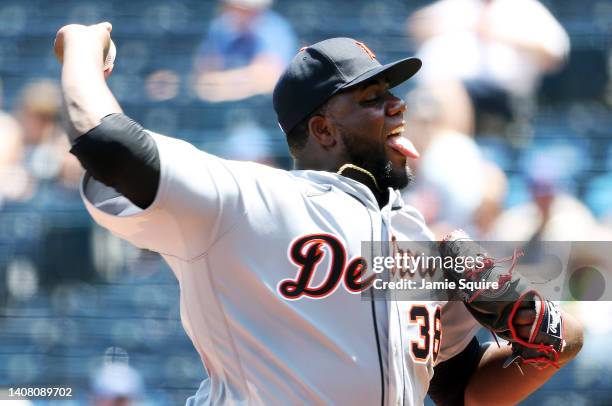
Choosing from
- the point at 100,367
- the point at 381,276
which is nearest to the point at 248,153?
the point at 100,367

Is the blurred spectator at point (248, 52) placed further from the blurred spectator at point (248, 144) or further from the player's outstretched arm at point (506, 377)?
the player's outstretched arm at point (506, 377)

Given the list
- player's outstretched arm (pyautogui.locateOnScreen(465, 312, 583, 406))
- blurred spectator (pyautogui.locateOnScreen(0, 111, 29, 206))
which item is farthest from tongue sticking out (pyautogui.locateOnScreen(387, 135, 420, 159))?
blurred spectator (pyautogui.locateOnScreen(0, 111, 29, 206))

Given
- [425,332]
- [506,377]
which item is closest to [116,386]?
[506,377]

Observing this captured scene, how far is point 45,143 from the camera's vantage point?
4.44 m

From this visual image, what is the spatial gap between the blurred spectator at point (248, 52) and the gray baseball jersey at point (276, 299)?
263 cm

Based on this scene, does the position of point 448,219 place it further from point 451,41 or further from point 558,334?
point 558,334

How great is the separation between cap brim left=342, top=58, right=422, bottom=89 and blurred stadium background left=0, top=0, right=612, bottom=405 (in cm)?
182

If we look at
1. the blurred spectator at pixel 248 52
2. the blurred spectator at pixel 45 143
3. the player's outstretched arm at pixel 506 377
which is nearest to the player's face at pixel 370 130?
the player's outstretched arm at pixel 506 377

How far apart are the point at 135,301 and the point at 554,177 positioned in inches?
72.1

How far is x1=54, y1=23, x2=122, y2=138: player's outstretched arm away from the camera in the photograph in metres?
1.49

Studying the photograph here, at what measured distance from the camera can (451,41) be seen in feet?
14.1

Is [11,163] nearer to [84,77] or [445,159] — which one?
[445,159]

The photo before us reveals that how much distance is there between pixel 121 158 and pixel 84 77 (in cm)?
16

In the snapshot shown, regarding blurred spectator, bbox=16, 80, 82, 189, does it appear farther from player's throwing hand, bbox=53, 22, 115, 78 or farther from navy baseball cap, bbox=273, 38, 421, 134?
player's throwing hand, bbox=53, 22, 115, 78
